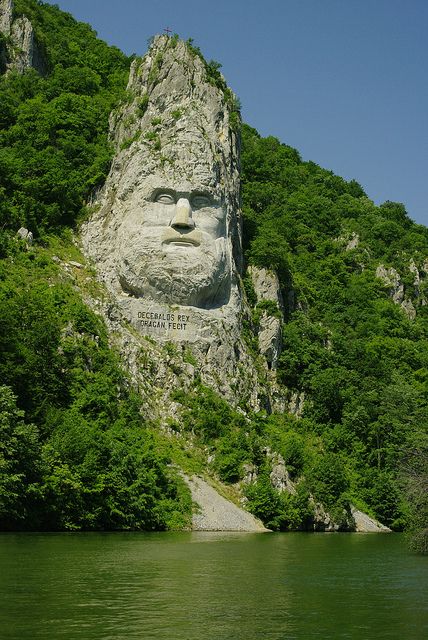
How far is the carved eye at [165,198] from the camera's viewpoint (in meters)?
71.2

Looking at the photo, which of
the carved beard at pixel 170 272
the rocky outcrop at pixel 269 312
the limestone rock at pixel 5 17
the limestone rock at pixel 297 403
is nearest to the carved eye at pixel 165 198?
the carved beard at pixel 170 272

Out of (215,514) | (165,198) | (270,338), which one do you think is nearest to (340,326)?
(270,338)

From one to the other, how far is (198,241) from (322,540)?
28.5 m

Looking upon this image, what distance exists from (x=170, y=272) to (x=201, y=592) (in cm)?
4656

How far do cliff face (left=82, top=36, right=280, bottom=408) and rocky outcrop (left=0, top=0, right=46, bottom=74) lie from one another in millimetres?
15854

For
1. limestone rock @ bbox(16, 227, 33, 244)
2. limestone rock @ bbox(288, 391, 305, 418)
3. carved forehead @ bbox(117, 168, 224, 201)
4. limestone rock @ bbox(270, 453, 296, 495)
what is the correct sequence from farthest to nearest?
1. limestone rock @ bbox(288, 391, 305, 418)
2. carved forehead @ bbox(117, 168, 224, 201)
3. limestone rock @ bbox(16, 227, 33, 244)
4. limestone rock @ bbox(270, 453, 296, 495)

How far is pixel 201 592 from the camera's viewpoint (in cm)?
2388

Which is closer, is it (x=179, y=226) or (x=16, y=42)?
(x=179, y=226)

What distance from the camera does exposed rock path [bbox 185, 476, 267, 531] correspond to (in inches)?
2111

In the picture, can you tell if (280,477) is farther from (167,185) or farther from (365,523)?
(167,185)

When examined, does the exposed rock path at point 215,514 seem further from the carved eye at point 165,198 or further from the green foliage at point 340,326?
the carved eye at point 165,198

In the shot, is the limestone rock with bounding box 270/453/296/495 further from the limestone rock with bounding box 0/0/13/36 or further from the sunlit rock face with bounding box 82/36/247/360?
the limestone rock with bounding box 0/0/13/36

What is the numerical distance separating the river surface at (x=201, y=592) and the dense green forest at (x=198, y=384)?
6.01 meters

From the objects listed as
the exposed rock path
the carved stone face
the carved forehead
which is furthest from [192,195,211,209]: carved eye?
the exposed rock path
